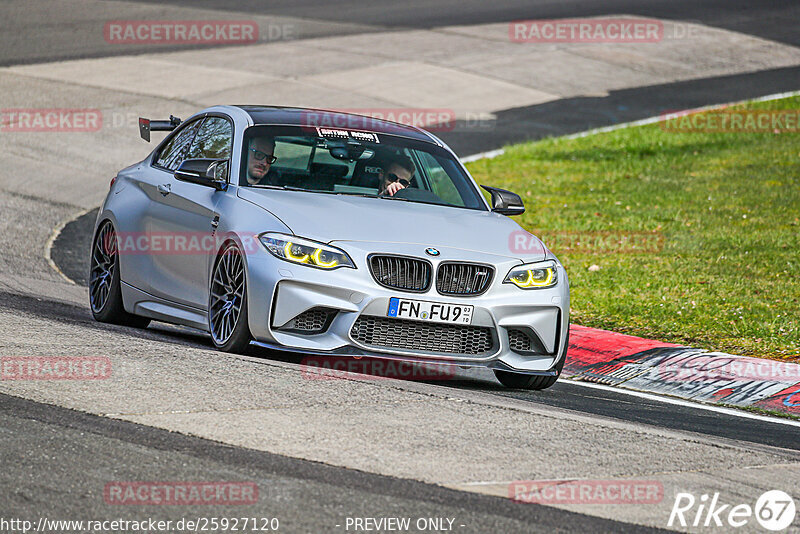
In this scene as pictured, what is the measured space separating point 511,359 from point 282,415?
2.17 meters

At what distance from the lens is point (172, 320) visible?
858cm

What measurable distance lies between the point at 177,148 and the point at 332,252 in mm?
2692

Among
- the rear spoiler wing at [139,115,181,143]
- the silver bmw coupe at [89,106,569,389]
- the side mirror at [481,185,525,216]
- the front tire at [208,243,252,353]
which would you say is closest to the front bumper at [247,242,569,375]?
the silver bmw coupe at [89,106,569,389]

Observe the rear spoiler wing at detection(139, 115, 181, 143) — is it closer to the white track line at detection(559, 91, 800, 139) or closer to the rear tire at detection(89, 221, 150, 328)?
the rear tire at detection(89, 221, 150, 328)

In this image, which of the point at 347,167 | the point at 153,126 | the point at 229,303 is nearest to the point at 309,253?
the point at 229,303

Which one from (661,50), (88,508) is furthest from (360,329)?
(661,50)

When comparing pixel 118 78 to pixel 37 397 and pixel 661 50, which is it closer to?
pixel 661 50

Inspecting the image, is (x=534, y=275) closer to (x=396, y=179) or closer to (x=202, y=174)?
(x=396, y=179)

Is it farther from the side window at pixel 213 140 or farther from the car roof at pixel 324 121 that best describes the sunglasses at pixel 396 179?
the side window at pixel 213 140

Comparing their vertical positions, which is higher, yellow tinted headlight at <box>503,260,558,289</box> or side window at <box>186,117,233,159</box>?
side window at <box>186,117,233,159</box>

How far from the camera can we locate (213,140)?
9.02 metres

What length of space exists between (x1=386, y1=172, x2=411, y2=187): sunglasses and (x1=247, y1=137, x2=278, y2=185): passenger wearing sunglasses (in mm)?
789

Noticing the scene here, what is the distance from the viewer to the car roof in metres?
8.84

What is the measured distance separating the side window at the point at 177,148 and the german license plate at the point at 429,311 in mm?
2702
